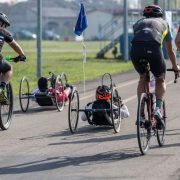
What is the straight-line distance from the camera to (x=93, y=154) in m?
10.1

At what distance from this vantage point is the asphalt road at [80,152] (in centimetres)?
876

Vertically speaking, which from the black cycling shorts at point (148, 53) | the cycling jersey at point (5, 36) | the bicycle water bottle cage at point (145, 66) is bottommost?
the bicycle water bottle cage at point (145, 66)

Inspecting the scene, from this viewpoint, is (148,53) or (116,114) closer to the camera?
(148,53)

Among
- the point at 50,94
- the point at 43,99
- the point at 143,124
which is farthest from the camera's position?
the point at 43,99

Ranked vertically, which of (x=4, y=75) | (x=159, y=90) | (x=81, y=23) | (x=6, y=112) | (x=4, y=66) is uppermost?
(x=81, y=23)

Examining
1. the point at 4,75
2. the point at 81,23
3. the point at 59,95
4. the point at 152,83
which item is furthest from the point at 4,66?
the point at 81,23

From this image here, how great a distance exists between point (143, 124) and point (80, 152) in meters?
1.00

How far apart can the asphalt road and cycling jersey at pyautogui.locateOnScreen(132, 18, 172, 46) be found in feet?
4.97

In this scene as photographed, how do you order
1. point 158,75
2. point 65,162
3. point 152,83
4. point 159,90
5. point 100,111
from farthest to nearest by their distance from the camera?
point 100,111, point 152,83, point 159,90, point 158,75, point 65,162

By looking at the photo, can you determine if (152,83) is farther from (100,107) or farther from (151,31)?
(100,107)

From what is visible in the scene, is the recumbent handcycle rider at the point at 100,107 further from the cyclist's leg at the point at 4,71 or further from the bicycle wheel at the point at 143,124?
the bicycle wheel at the point at 143,124

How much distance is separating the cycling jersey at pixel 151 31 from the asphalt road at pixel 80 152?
4.97 ft

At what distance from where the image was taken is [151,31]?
10.0 m

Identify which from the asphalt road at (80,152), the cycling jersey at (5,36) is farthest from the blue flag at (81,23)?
the cycling jersey at (5,36)
